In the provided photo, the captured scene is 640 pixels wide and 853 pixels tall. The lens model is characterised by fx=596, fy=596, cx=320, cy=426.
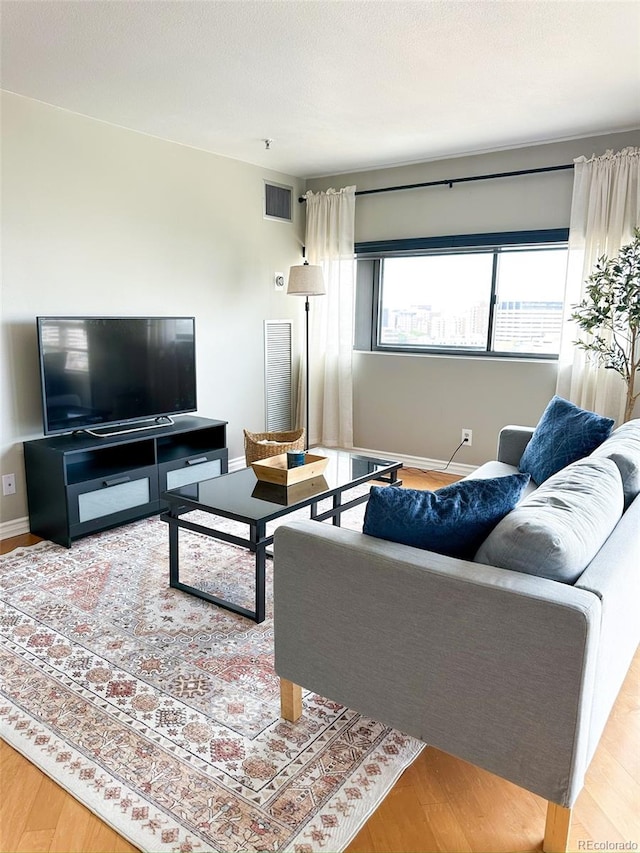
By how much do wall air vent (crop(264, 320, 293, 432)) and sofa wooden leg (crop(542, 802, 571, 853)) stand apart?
415 centimetres

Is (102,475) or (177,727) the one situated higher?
(102,475)

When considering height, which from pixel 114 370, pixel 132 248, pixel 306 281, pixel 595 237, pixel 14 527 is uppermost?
pixel 595 237

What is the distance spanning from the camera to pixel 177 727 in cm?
196

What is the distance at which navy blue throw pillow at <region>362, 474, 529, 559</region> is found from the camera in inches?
65.6

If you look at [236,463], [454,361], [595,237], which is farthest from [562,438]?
[236,463]

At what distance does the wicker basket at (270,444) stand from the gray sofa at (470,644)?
2177 millimetres

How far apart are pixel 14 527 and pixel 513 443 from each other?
9.97ft

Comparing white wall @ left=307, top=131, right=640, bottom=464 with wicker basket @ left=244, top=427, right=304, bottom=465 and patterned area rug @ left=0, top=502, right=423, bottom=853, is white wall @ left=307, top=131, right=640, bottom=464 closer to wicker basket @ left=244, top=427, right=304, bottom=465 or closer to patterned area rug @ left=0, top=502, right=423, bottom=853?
wicker basket @ left=244, top=427, right=304, bottom=465

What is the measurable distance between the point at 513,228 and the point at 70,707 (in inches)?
165

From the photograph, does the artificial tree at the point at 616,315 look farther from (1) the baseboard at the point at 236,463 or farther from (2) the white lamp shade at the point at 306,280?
(1) the baseboard at the point at 236,463

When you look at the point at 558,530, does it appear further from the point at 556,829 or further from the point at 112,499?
the point at 112,499

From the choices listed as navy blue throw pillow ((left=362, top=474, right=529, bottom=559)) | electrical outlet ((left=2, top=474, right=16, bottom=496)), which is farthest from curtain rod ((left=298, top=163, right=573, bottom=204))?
electrical outlet ((left=2, top=474, right=16, bottom=496))

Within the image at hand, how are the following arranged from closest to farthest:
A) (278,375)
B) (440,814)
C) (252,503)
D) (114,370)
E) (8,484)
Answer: (440,814)
(252,503)
(8,484)
(114,370)
(278,375)

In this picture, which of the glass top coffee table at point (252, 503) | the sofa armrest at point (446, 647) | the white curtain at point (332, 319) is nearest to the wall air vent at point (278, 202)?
the white curtain at point (332, 319)
